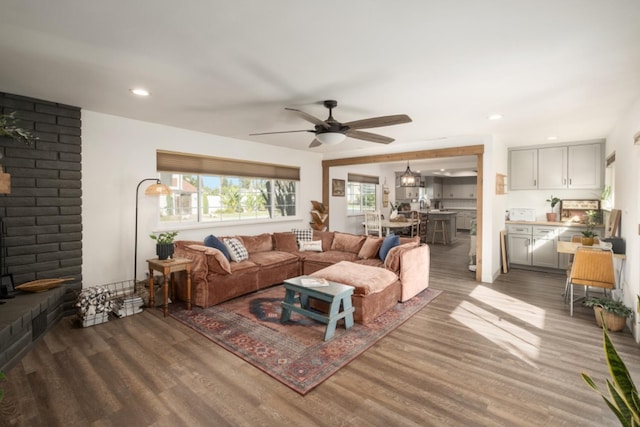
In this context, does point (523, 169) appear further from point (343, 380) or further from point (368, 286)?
point (343, 380)

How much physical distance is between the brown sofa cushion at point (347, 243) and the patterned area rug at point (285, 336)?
1403mm

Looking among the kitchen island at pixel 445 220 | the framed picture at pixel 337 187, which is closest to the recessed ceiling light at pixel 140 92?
the framed picture at pixel 337 187

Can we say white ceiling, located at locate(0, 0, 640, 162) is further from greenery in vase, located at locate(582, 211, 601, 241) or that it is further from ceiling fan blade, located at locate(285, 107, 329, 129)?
greenery in vase, located at locate(582, 211, 601, 241)

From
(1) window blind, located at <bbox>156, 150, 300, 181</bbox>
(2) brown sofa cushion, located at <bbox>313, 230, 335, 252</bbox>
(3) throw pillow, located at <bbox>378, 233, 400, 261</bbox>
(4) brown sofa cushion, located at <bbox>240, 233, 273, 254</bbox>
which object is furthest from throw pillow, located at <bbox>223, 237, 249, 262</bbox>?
(3) throw pillow, located at <bbox>378, 233, 400, 261</bbox>

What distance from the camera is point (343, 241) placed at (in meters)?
5.43

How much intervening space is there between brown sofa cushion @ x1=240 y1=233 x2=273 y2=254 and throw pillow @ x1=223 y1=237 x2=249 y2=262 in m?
0.37

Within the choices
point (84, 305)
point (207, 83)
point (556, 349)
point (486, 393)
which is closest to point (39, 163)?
point (84, 305)

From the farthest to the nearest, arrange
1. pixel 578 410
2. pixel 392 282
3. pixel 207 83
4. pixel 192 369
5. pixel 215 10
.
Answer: pixel 392 282, pixel 207 83, pixel 192 369, pixel 578 410, pixel 215 10

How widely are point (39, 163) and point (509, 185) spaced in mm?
7504

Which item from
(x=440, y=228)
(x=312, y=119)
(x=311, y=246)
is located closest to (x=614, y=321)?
(x=312, y=119)

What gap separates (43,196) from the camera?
337cm

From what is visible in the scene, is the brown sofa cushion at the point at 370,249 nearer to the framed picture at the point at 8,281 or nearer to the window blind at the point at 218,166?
the window blind at the point at 218,166

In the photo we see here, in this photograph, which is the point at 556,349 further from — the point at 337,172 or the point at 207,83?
the point at 337,172

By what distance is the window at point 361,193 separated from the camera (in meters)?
8.27
